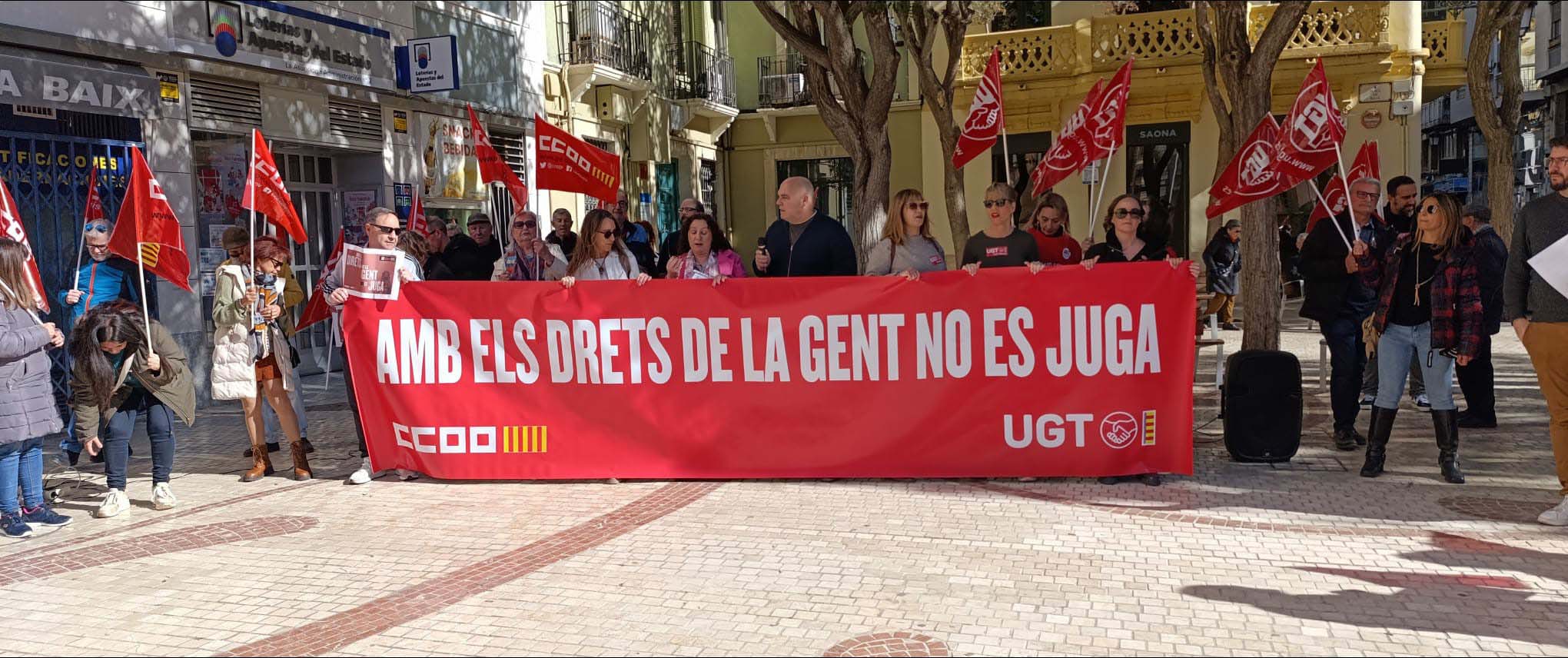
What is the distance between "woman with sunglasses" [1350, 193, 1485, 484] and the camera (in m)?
6.82

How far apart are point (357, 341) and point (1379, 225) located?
7.04 meters

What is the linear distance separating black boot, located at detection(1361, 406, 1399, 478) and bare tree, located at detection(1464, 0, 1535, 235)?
891 cm

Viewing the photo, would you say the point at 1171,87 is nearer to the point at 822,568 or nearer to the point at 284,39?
the point at 284,39

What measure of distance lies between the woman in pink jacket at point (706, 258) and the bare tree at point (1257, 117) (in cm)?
428

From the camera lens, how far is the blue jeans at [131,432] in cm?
713

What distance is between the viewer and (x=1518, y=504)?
6590 mm

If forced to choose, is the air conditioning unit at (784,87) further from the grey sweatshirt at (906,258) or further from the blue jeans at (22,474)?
the blue jeans at (22,474)

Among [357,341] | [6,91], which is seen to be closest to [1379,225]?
[357,341]

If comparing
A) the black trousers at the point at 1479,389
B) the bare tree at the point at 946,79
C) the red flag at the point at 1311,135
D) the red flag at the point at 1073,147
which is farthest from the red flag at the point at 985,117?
the black trousers at the point at 1479,389

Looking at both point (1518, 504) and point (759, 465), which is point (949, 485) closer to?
point (759, 465)

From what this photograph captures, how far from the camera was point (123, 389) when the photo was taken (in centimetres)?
703

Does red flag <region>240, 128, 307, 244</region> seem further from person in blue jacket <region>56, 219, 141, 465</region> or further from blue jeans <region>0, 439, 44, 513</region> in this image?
blue jeans <region>0, 439, 44, 513</region>

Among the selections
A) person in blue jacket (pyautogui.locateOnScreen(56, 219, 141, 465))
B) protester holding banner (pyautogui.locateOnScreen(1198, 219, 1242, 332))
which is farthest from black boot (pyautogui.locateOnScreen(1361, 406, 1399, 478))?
protester holding banner (pyautogui.locateOnScreen(1198, 219, 1242, 332))

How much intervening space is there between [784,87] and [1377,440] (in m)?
23.1
